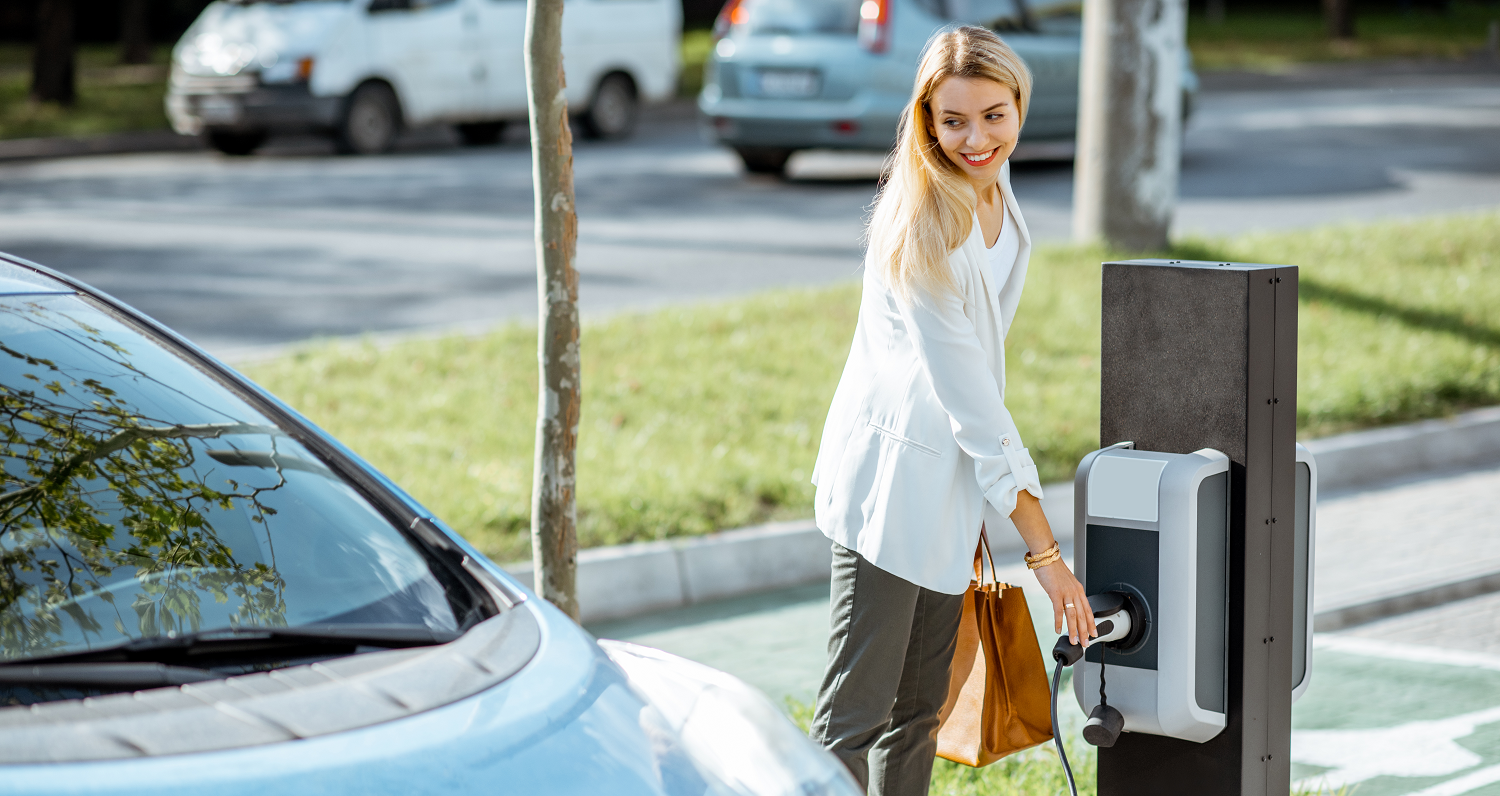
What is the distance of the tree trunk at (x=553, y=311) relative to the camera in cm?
374

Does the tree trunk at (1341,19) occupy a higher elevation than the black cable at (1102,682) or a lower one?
higher

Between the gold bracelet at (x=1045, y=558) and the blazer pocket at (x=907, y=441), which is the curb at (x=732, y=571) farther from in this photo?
the gold bracelet at (x=1045, y=558)

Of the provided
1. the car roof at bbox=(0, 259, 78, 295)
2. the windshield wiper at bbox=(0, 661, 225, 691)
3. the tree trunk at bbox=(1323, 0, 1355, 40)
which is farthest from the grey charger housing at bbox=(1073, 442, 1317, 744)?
the tree trunk at bbox=(1323, 0, 1355, 40)

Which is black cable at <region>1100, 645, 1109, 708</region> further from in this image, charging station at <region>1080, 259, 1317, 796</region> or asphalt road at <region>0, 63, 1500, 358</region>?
asphalt road at <region>0, 63, 1500, 358</region>

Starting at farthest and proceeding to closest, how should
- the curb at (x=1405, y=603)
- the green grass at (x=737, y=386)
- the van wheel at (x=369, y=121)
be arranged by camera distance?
the van wheel at (x=369, y=121)
the green grass at (x=737, y=386)
the curb at (x=1405, y=603)

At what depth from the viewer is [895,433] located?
286cm

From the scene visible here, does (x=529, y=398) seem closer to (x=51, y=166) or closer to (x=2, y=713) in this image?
(x=2, y=713)

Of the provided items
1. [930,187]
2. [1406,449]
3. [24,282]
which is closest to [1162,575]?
[930,187]

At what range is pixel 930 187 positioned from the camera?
282cm

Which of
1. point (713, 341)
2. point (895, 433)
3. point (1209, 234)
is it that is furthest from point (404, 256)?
point (895, 433)

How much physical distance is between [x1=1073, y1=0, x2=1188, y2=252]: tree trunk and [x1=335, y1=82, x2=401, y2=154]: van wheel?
958cm

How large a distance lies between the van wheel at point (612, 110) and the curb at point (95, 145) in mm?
4544

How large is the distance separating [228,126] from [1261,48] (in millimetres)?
21587

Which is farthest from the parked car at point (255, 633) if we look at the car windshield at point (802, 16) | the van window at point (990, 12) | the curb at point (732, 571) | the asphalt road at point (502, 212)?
the van window at point (990, 12)
